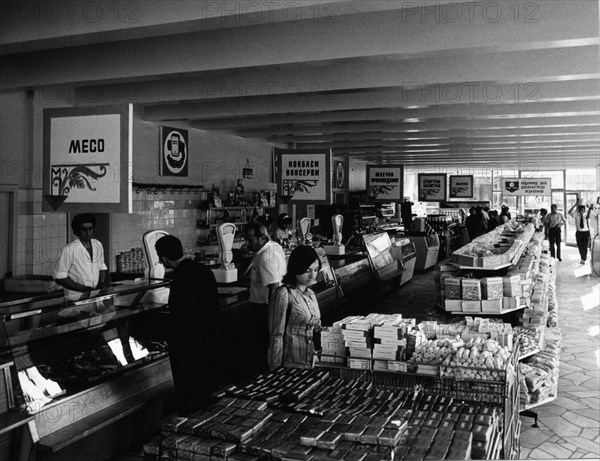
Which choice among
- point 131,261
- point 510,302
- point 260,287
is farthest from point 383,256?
point 260,287

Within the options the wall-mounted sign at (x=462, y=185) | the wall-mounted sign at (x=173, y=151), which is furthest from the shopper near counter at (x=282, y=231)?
the wall-mounted sign at (x=462, y=185)

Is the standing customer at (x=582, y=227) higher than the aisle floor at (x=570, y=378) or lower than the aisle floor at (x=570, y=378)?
higher

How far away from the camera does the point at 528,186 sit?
22.1 m

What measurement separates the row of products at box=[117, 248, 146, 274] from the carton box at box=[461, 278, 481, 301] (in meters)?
5.37

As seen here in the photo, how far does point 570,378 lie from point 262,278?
3.81 meters

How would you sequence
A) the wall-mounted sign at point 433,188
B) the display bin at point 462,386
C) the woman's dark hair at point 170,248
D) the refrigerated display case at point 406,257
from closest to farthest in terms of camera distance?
the display bin at point 462,386 → the woman's dark hair at point 170,248 → the refrigerated display case at point 406,257 → the wall-mounted sign at point 433,188

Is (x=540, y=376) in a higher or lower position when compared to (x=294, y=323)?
→ lower

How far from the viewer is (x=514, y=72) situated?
21.0 feet

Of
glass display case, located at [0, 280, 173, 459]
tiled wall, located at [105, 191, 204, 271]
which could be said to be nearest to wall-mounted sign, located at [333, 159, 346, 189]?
tiled wall, located at [105, 191, 204, 271]

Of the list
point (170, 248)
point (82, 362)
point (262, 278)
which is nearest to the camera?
point (82, 362)

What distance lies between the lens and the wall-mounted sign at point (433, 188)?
2084 cm

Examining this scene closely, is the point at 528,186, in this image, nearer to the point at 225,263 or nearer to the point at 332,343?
the point at 225,263

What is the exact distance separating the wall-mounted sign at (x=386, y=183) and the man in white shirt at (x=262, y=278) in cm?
1141

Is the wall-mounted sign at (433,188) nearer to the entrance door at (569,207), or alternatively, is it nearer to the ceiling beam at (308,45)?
the entrance door at (569,207)
